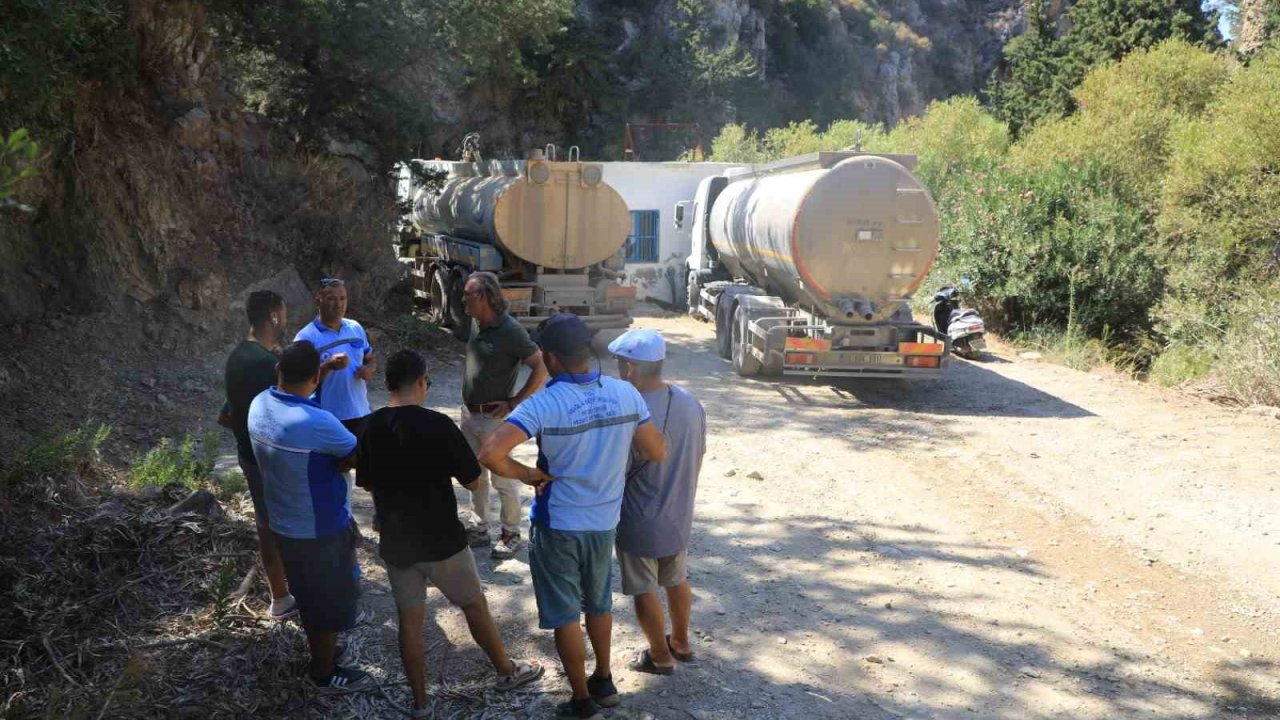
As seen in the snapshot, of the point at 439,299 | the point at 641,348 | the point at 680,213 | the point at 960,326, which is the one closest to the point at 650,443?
the point at 641,348

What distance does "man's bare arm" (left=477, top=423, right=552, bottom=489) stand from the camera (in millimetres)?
3740

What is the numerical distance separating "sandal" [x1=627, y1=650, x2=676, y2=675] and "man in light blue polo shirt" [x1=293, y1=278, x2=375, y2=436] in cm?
192

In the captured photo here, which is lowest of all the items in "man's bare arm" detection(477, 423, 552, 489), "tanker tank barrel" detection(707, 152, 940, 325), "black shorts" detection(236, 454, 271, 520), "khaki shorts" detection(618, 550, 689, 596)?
"khaki shorts" detection(618, 550, 689, 596)

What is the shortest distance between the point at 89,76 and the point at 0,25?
120 inches

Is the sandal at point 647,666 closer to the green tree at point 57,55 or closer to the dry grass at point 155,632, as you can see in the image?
the dry grass at point 155,632

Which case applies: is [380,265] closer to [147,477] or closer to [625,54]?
[147,477]

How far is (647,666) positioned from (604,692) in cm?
45

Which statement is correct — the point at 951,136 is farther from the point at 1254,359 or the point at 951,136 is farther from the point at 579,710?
the point at 579,710

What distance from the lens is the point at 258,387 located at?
455 centimetres

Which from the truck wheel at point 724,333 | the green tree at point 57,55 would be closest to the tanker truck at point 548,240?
the truck wheel at point 724,333

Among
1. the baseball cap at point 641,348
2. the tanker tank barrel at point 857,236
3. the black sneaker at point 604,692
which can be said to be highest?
the tanker tank barrel at point 857,236

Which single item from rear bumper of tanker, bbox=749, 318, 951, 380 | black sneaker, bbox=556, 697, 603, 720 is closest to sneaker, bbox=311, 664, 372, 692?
black sneaker, bbox=556, 697, 603, 720

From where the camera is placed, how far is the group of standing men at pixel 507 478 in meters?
3.84

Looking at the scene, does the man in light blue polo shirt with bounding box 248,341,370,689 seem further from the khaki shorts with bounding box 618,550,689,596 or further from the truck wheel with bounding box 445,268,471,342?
the truck wheel with bounding box 445,268,471,342
